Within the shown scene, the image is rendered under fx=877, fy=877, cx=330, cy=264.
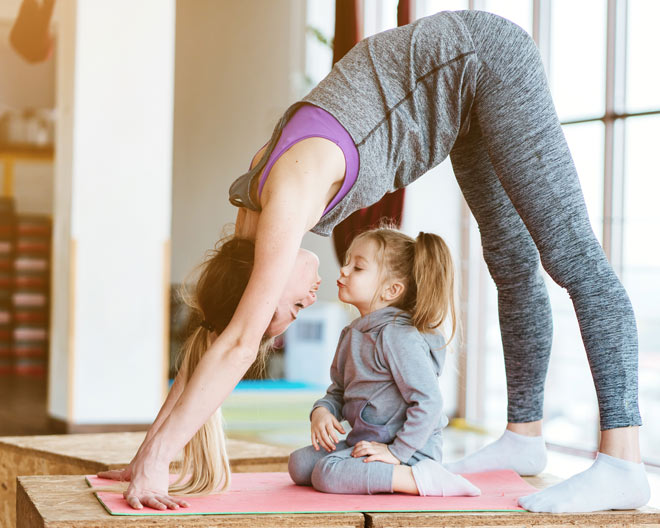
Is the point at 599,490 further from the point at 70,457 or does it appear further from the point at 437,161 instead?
the point at 70,457

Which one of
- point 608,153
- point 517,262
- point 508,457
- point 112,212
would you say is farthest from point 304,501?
point 608,153

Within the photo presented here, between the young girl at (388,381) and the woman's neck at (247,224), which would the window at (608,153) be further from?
the woman's neck at (247,224)

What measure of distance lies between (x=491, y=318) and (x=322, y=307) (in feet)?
5.01

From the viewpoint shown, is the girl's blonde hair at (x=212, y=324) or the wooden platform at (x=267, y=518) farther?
the girl's blonde hair at (x=212, y=324)

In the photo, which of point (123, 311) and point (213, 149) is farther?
point (213, 149)

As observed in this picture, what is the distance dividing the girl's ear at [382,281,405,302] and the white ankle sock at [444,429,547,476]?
412mm

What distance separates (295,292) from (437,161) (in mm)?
370

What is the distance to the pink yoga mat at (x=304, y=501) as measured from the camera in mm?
1446

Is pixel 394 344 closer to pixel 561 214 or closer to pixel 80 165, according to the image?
pixel 561 214

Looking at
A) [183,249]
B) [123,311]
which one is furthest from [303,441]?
[183,249]

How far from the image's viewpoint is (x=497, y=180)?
6.02 feet

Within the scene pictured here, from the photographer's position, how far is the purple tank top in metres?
1.51

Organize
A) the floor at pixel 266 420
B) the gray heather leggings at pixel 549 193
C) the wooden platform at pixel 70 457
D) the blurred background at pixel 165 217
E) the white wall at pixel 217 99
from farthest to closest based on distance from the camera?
1. the white wall at pixel 217 99
2. the blurred background at pixel 165 217
3. the floor at pixel 266 420
4. the wooden platform at pixel 70 457
5. the gray heather leggings at pixel 549 193

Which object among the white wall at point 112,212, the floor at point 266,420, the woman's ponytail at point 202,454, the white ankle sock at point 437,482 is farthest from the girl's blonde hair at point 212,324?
the white wall at point 112,212
